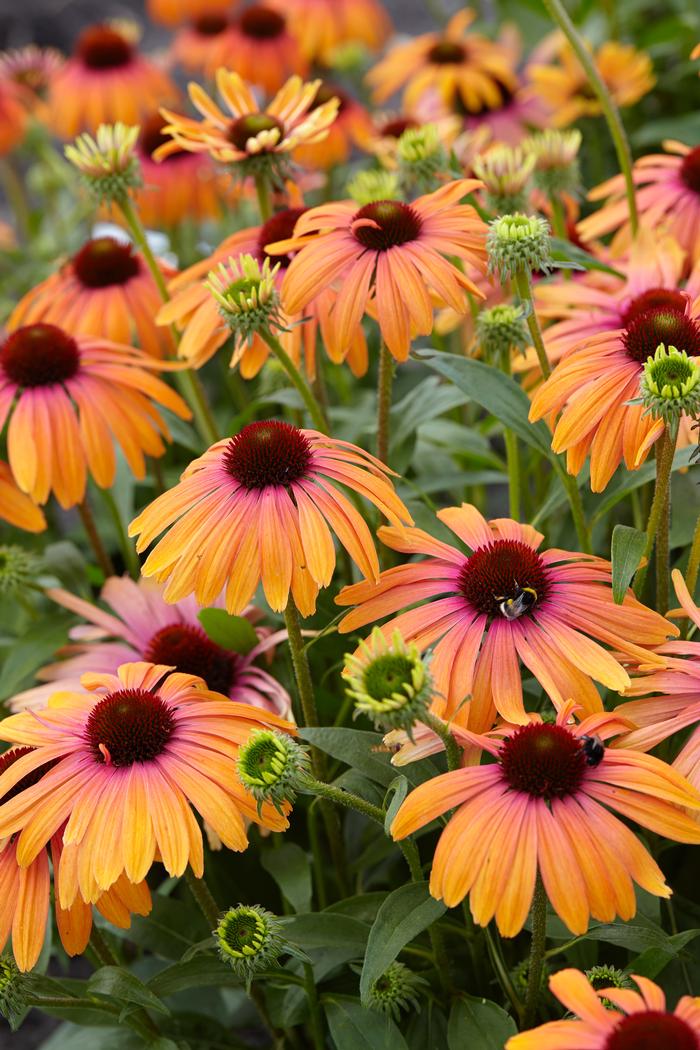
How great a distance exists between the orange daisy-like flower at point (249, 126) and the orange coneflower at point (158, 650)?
46cm

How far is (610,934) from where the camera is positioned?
36.5 inches

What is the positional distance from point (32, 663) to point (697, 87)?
1770mm

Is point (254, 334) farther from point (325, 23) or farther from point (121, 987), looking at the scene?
point (325, 23)

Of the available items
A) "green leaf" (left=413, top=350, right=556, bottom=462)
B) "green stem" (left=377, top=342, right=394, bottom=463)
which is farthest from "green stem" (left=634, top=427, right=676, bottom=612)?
"green stem" (left=377, top=342, right=394, bottom=463)

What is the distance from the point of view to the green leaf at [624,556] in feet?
3.04

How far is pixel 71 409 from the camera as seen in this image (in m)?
1.32

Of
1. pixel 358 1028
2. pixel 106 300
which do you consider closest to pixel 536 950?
pixel 358 1028

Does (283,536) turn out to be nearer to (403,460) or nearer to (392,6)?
(403,460)

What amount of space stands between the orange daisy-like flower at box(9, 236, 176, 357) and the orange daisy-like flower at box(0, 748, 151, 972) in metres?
0.72

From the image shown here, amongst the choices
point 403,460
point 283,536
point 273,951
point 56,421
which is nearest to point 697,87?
point 403,460

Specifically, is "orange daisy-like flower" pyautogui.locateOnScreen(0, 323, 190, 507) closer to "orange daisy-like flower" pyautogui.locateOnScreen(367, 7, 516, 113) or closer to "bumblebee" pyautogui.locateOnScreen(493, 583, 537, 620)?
"bumblebee" pyautogui.locateOnScreen(493, 583, 537, 620)

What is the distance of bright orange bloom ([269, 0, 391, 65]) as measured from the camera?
8.36 ft

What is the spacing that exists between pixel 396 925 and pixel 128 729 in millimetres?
244

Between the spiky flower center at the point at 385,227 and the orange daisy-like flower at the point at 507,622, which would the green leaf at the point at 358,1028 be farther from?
the spiky flower center at the point at 385,227
